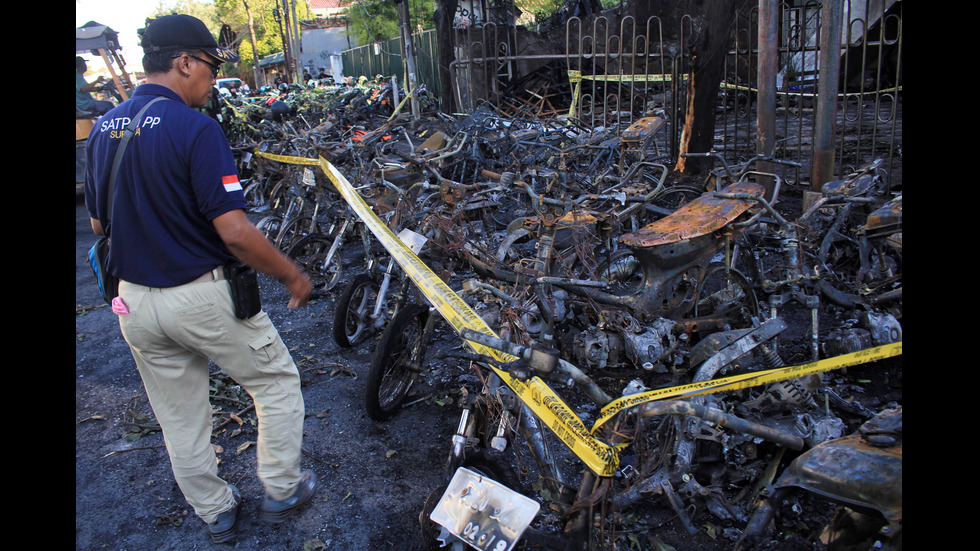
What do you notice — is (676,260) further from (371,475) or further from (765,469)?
(371,475)

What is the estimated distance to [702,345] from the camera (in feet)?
11.1

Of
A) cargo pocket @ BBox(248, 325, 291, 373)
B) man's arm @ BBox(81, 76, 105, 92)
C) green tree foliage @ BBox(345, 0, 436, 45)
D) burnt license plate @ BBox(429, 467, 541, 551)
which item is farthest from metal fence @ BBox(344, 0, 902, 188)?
Result: green tree foliage @ BBox(345, 0, 436, 45)

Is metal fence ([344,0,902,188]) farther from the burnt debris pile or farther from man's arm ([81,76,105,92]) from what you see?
man's arm ([81,76,105,92])

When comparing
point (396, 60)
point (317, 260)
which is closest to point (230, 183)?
point (317, 260)

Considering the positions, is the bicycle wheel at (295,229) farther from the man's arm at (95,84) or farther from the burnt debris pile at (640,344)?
the man's arm at (95,84)

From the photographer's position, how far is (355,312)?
4.78 metres

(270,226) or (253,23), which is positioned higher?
(253,23)

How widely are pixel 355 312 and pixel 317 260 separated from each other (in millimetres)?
1418

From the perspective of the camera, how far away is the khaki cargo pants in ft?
7.81

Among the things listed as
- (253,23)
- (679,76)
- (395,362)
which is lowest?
(395,362)

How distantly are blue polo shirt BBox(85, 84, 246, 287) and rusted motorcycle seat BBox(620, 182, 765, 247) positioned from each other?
7.97 feet

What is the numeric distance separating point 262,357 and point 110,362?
3.26 meters

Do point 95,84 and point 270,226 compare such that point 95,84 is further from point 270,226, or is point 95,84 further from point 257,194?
point 270,226
